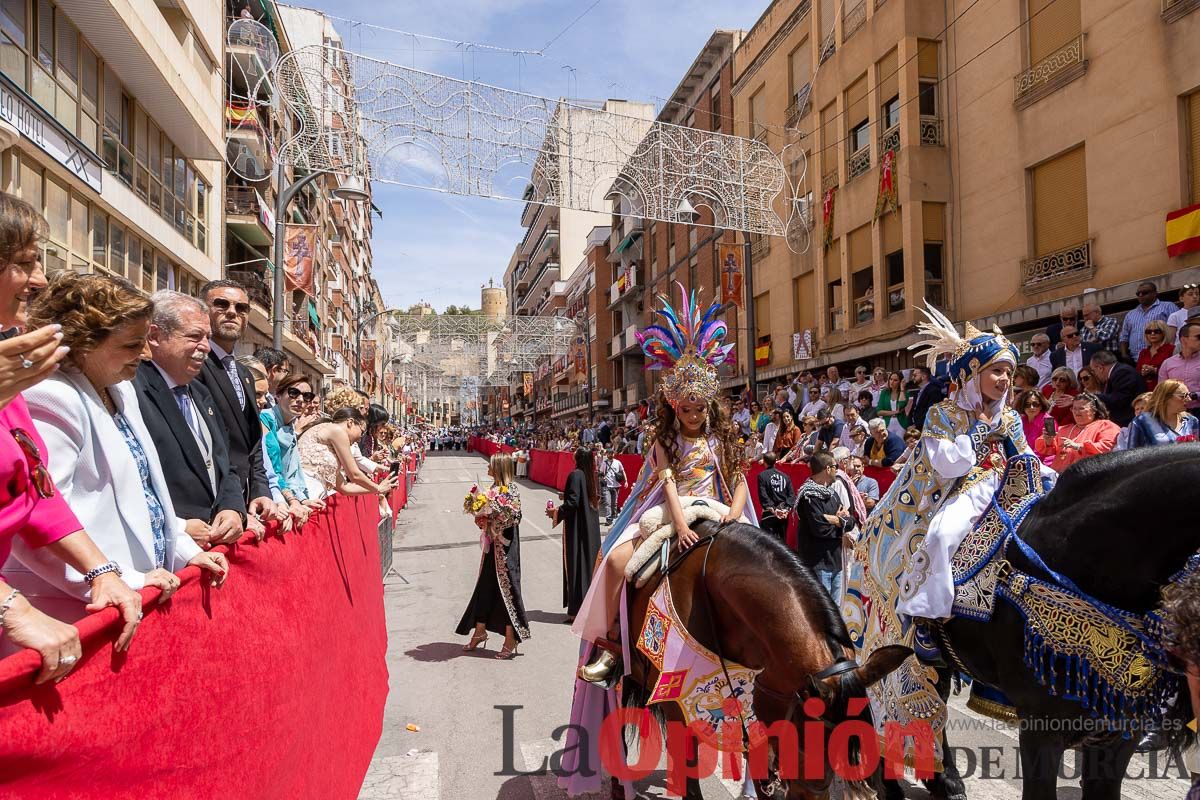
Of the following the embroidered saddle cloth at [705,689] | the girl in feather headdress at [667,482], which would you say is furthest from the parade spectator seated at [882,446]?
the embroidered saddle cloth at [705,689]

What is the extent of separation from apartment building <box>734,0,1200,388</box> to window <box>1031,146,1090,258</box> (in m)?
0.03

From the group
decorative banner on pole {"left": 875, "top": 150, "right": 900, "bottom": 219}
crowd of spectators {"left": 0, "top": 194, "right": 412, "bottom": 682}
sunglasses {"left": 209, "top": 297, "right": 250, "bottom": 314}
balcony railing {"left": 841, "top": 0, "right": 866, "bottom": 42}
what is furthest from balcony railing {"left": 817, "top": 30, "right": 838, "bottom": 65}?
crowd of spectators {"left": 0, "top": 194, "right": 412, "bottom": 682}

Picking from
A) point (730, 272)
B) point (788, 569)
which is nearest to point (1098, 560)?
point (788, 569)

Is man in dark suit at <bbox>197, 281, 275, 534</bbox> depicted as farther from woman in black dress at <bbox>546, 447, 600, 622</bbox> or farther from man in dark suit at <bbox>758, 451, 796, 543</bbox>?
man in dark suit at <bbox>758, 451, 796, 543</bbox>

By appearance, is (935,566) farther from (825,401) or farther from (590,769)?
(825,401)

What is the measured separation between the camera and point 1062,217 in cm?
1484

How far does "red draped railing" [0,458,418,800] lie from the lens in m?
1.64

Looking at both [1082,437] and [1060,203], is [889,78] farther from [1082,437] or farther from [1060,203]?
[1082,437]

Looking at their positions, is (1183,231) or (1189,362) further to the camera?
(1183,231)

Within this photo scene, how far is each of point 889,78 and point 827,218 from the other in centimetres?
400

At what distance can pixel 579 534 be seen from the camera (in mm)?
9531

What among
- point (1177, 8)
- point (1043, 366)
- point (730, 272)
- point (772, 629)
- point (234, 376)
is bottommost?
point (772, 629)

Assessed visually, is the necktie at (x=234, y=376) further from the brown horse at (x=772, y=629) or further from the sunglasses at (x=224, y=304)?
the brown horse at (x=772, y=629)

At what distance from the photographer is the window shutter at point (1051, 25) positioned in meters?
14.4
